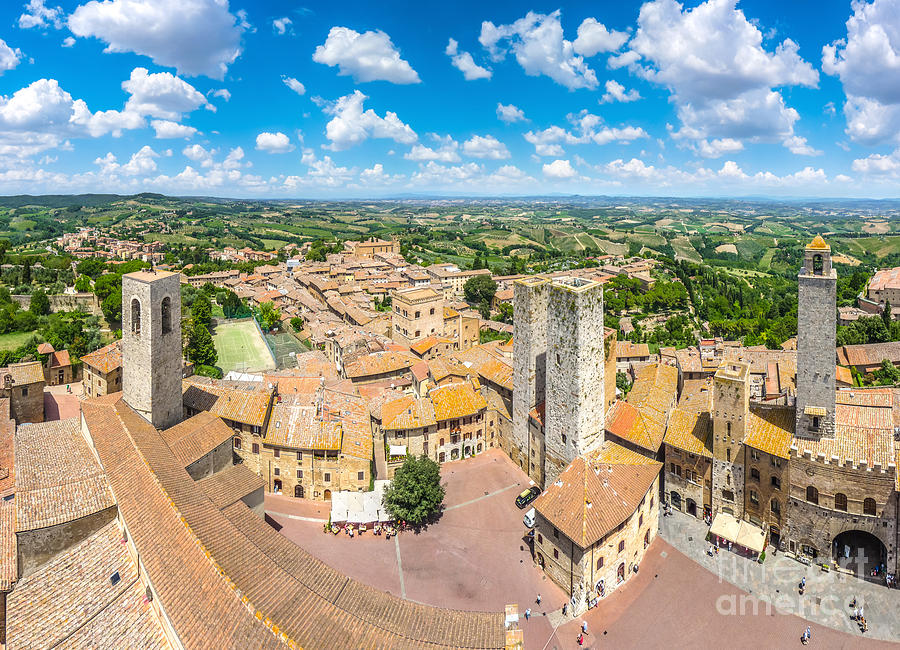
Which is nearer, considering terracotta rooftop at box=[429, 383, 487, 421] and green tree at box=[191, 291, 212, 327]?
terracotta rooftop at box=[429, 383, 487, 421]

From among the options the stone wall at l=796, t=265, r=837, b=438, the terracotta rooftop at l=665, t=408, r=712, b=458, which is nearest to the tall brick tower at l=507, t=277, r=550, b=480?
the terracotta rooftop at l=665, t=408, r=712, b=458

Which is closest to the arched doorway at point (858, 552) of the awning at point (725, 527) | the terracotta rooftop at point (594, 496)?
the awning at point (725, 527)

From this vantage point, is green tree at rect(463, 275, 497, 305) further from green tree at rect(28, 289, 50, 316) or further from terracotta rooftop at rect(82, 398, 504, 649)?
terracotta rooftop at rect(82, 398, 504, 649)

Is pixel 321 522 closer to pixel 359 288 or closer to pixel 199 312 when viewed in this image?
pixel 199 312

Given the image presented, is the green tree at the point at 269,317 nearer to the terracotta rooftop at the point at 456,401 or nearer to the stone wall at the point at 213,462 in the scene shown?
the terracotta rooftop at the point at 456,401

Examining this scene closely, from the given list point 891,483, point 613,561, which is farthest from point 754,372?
point 613,561

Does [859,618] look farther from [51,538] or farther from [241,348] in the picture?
[241,348]
